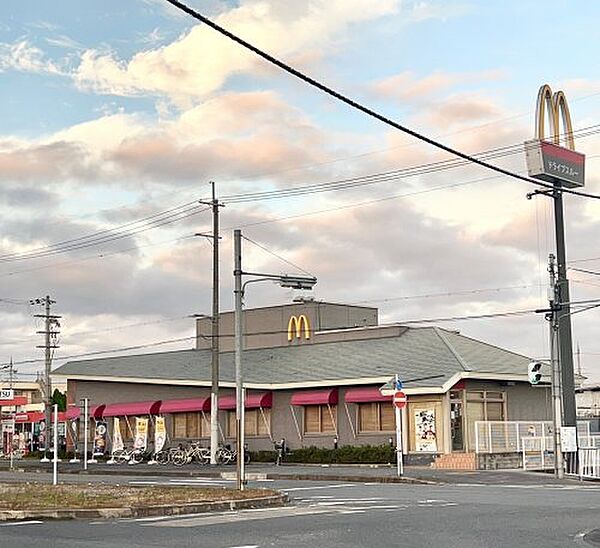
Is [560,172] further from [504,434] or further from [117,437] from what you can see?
[117,437]

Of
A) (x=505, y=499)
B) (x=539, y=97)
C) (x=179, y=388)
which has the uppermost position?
(x=539, y=97)

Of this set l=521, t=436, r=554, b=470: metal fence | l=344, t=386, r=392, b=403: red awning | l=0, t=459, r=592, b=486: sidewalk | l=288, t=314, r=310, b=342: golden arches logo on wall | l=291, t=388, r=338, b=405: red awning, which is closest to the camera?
l=0, t=459, r=592, b=486: sidewalk

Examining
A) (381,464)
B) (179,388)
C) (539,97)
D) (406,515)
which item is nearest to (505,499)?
(406,515)

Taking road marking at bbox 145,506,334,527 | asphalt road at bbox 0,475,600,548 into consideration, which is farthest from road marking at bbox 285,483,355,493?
road marking at bbox 145,506,334,527

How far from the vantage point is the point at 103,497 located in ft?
78.6

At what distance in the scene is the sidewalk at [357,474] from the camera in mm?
34356

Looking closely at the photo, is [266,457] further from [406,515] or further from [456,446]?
[406,515]

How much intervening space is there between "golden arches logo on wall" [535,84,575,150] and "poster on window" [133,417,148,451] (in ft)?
85.5

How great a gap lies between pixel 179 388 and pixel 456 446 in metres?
17.4

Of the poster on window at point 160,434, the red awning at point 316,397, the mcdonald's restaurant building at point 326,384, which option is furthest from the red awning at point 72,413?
the red awning at point 316,397

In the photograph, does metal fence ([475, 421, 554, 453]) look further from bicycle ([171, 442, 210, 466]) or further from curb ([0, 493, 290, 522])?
curb ([0, 493, 290, 522])

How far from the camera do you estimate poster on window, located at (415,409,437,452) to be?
4469cm

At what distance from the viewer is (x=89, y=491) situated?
26.7 m

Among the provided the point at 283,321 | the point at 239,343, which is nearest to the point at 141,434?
the point at 283,321
